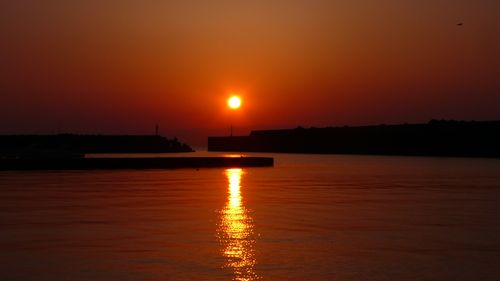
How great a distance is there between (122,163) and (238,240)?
56.4m

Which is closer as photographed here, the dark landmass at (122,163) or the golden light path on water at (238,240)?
the golden light path on water at (238,240)

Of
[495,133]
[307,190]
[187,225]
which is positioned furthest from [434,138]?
[187,225]

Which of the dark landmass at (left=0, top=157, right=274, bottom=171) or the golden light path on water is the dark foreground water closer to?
the golden light path on water

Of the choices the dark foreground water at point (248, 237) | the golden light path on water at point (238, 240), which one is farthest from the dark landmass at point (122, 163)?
the golden light path on water at point (238, 240)

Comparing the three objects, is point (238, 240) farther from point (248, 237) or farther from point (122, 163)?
point (122, 163)

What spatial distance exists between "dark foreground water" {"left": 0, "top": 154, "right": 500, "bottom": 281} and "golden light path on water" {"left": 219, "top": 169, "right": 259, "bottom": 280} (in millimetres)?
29

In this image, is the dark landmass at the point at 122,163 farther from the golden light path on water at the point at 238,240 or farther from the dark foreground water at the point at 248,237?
the golden light path on water at the point at 238,240

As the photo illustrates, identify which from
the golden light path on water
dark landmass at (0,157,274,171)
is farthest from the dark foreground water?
dark landmass at (0,157,274,171)

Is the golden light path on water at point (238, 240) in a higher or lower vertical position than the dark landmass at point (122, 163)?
lower

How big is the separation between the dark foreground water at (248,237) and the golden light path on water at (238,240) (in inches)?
1.1

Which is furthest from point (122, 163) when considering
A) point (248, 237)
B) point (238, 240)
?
point (238, 240)

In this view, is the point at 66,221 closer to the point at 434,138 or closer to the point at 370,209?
the point at 370,209

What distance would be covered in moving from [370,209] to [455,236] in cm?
772

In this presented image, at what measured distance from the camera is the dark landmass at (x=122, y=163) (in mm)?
66062
